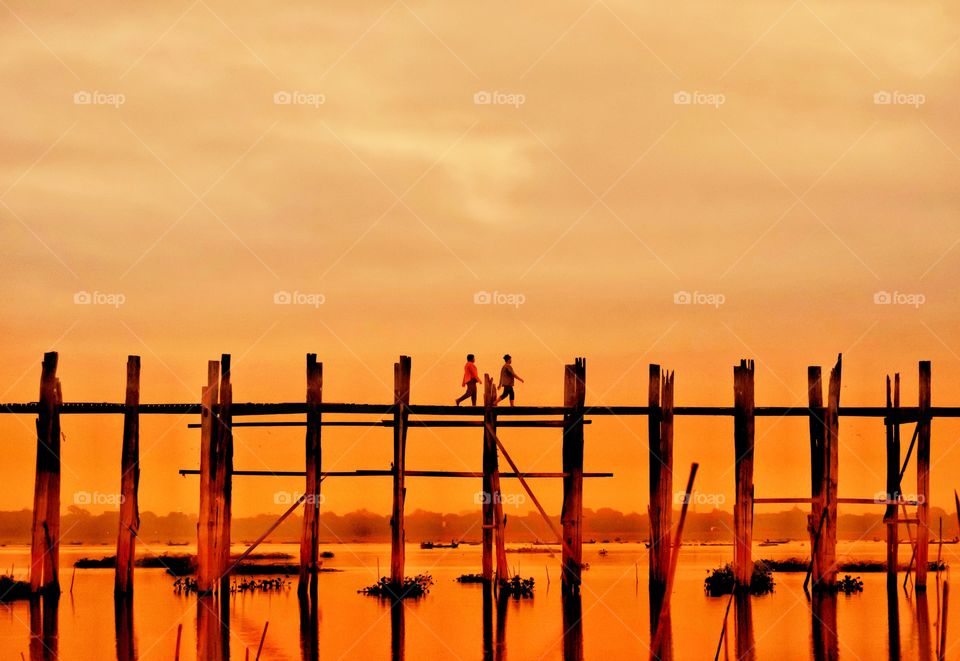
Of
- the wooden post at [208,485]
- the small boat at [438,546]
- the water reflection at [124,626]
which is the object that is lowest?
the water reflection at [124,626]

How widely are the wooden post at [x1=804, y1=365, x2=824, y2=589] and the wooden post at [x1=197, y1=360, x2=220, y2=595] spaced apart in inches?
399

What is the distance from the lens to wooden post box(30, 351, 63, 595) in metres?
23.3

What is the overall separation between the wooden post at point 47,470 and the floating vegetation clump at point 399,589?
225 inches

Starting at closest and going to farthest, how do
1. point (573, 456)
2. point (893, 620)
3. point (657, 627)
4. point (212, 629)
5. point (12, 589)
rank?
point (657, 627) < point (212, 629) < point (893, 620) < point (573, 456) < point (12, 589)

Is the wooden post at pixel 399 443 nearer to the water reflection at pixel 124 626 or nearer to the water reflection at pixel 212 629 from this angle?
the water reflection at pixel 212 629

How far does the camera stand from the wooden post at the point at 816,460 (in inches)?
943

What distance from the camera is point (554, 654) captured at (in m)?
19.1

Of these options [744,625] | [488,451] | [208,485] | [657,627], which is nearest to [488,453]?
[488,451]

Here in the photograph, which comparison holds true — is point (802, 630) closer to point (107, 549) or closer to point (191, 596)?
point (191, 596)

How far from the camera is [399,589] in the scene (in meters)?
23.9

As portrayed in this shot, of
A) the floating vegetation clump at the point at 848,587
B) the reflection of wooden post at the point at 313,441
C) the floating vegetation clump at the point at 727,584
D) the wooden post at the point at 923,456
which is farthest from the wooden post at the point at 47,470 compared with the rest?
the wooden post at the point at 923,456

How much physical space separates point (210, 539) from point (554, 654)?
6.91 meters

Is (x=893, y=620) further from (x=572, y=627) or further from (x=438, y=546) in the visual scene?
(x=438, y=546)

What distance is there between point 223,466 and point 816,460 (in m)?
10.2
